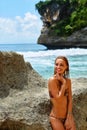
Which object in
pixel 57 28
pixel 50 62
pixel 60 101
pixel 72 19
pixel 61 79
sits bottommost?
pixel 50 62

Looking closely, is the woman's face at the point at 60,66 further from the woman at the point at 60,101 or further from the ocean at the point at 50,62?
the ocean at the point at 50,62

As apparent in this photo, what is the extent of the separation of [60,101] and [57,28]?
3509 centimetres

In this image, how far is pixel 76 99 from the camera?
10.2 ft

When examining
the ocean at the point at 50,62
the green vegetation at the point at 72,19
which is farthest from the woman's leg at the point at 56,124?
the green vegetation at the point at 72,19

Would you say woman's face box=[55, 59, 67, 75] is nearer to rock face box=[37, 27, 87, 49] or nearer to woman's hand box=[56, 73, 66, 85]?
woman's hand box=[56, 73, 66, 85]

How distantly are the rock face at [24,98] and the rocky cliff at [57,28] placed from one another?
31610mm

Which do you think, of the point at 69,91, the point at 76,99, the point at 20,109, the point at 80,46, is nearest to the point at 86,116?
the point at 76,99

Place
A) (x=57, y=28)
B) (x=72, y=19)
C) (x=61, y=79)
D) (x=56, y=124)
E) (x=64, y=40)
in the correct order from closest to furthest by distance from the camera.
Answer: (x=56, y=124) < (x=61, y=79) < (x=64, y=40) < (x=72, y=19) < (x=57, y=28)

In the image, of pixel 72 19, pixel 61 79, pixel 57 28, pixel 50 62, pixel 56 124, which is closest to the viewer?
pixel 56 124

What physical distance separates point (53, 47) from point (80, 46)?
163 inches

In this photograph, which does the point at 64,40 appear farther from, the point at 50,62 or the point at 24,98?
the point at 24,98

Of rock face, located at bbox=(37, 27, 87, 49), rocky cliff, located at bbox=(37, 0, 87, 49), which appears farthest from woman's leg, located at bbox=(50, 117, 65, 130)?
rocky cliff, located at bbox=(37, 0, 87, 49)

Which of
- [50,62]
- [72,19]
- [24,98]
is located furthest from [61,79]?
[72,19]

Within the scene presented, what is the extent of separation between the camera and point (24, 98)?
2.90 meters
